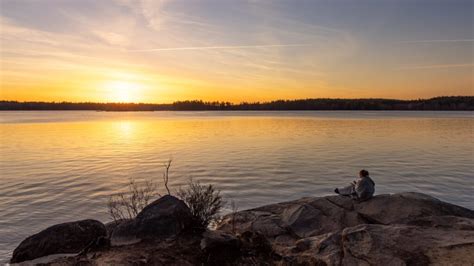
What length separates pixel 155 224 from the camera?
29.9 ft

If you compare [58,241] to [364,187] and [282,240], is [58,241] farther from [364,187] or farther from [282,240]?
[364,187]

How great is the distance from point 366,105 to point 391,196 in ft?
613

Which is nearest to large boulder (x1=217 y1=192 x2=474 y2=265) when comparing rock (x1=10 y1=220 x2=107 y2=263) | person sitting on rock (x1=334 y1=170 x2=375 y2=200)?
person sitting on rock (x1=334 y1=170 x2=375 y2=200)

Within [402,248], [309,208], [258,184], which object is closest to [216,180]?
[258,184]

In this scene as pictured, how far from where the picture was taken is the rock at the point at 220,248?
773 centimetres

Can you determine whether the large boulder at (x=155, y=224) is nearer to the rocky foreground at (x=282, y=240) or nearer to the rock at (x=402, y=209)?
the rocky foreground at (x=282, y=240)

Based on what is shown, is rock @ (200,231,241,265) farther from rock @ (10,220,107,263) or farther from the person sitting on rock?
the person sitting on rock

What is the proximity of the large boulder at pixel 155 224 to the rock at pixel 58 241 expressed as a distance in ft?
2.44

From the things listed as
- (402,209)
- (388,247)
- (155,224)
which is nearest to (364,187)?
(402,209)

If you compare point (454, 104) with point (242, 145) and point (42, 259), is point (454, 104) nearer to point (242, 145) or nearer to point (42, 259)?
point (242, 145)

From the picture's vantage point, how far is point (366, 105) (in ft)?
613

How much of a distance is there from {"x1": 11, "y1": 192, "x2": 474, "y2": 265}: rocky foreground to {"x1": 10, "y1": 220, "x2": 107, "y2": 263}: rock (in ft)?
0.07

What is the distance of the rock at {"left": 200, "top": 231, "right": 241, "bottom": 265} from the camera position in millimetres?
7730

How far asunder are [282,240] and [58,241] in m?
6.03
